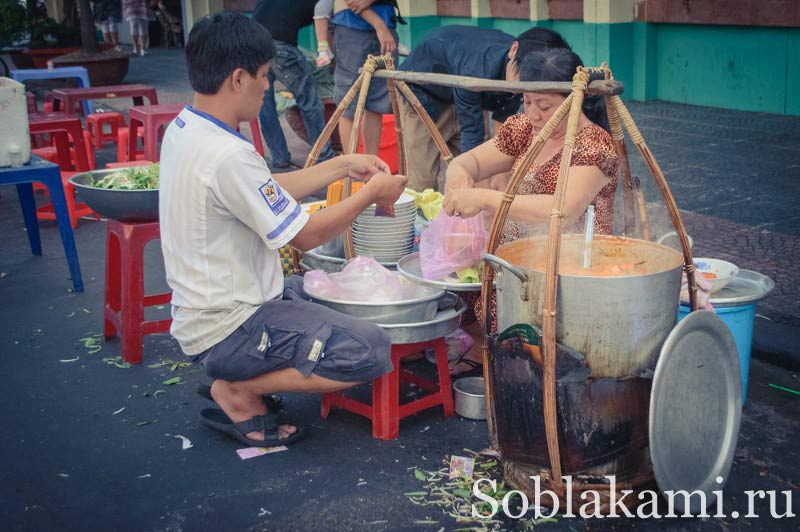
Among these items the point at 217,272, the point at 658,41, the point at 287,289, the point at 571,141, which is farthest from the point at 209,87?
the point at 658,41

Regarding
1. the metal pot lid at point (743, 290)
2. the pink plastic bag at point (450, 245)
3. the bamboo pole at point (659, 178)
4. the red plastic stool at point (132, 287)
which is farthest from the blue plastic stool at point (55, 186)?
the metal pot lid at point (743, 290)

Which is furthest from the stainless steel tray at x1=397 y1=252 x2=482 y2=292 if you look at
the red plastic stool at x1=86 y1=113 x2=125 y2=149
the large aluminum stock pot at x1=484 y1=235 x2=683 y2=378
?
the red plastic stool at x1=86 y1=113 x2=125 y2=149

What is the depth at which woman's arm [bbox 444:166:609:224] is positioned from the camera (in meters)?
3.04

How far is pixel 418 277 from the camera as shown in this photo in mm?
3320

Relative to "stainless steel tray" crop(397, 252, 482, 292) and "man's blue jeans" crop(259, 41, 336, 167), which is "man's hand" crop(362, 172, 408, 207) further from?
"man's blue jeans" crop(259, 41, 336, 167)

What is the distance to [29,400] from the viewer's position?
147 inches

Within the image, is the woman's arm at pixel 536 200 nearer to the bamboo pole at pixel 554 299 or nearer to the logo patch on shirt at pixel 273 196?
the bamboo pole at pixel 554 299

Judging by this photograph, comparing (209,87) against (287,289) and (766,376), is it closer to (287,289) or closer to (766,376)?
(287,289)

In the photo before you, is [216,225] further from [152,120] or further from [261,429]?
[152,120]

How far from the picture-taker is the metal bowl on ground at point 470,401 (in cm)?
341

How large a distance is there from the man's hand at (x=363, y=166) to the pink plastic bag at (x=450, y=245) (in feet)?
1.07

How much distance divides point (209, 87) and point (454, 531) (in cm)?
167

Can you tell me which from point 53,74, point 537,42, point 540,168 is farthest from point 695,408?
point 53,74

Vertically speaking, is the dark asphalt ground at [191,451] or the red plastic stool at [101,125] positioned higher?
the red plastic stool at [101,125]
